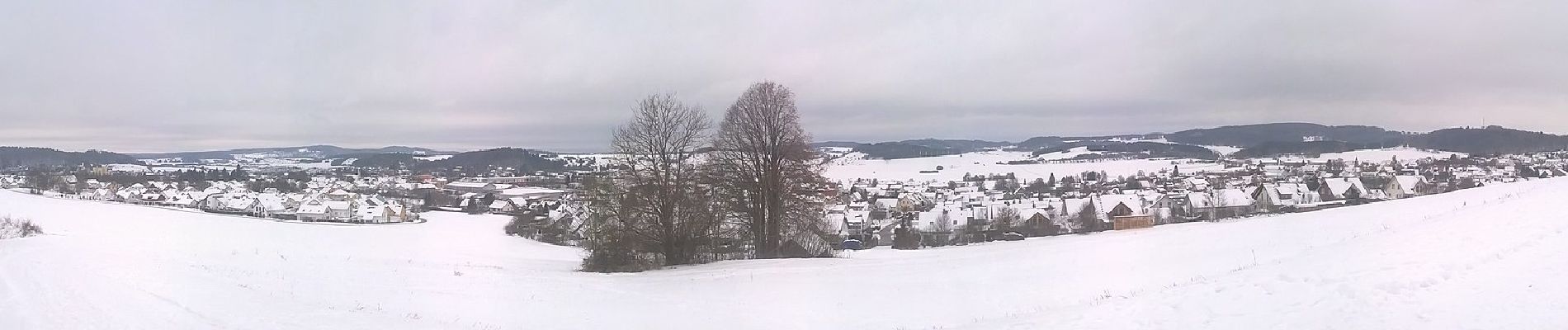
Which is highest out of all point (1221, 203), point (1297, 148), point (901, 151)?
point (1297, 148)

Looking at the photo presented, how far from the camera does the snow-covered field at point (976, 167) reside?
12453 cm

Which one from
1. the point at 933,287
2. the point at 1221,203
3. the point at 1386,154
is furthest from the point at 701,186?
the point at 1386,154

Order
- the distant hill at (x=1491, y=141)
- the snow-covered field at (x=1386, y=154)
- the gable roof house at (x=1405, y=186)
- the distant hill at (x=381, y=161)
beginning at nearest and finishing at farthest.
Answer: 1. the gable roof house at (x=1405, y=186)
2. the distant hill at (x=1491, y=141)
3. the snow-covered field at (x=1386, y=154)
4. the distant hill at (x=381, y=161)

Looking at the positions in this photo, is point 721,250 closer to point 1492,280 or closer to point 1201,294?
point 1201,294

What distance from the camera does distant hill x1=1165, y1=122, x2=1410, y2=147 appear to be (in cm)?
13762

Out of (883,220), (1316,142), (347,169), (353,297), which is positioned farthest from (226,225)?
(1316,142)

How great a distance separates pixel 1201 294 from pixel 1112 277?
3.08 metres

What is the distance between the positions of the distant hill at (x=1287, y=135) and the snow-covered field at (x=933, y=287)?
148 metres

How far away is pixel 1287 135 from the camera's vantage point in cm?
14838

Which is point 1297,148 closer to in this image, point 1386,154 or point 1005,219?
point 1386,154

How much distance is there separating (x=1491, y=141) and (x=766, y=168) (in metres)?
135

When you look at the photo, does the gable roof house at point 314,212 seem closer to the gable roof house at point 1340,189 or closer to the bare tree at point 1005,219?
the bare tree at point 1005,219

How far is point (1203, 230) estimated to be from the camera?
1994cm

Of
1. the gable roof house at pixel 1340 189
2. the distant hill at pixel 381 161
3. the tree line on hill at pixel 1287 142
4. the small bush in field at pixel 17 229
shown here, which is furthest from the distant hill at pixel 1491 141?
the distant hill at pixel 381 161
